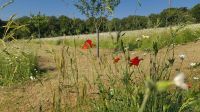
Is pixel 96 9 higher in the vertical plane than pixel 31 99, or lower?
higher

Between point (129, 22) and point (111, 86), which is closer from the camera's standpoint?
point (111, 86)

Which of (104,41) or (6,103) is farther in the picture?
(104,41)

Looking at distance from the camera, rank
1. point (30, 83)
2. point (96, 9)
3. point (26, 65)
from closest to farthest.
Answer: point (30, 83) < point (26, 65) < point (96, 9)

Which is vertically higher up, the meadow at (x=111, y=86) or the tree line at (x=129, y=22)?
the tree line at (x=129, y=22)

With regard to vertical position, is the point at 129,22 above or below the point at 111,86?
above

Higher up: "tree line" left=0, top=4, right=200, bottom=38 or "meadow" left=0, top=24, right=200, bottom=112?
"tree line" left=0, top=4, right=200, bottom=38

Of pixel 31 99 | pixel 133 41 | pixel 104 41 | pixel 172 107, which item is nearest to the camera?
pixel 172 107

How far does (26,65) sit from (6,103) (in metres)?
3.12

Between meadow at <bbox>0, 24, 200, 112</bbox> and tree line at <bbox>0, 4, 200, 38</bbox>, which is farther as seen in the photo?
tree line at <bbox>0, 4, 200, 38</bbox>

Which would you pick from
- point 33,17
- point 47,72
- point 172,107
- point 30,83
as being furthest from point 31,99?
point 33,17

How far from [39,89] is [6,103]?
1.18m

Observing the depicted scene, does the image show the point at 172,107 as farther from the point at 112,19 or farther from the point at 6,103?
the point at 6,103

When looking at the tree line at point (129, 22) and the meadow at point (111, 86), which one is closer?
the meadow at point (111, 86)

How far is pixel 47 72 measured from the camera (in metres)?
8.70
